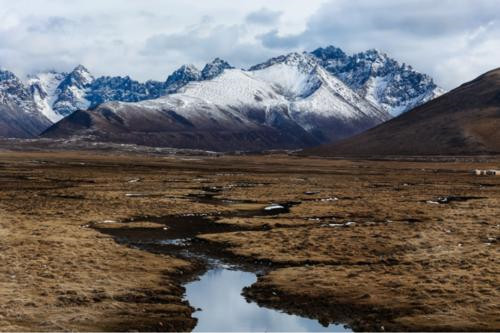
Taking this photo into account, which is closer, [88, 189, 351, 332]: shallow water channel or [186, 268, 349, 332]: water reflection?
[186, 268, 349, 332]: water reflection

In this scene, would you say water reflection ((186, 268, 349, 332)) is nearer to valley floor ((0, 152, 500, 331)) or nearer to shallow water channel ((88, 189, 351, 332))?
shallow water channel ((88, 189, 351, 332))

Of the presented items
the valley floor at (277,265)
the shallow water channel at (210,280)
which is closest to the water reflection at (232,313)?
the shallow water channel at (210,280)

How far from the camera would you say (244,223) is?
160 feet

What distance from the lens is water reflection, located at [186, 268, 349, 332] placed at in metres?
21.8

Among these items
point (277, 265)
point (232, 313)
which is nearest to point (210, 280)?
point (277, 265)

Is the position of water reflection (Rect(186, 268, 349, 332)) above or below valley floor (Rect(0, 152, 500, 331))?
below

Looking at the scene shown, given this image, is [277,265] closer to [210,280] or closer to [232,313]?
[210,280]

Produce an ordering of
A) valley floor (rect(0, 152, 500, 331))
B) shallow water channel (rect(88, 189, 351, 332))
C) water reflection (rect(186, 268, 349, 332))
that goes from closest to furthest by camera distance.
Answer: water reflection (rect(186, 268, 349, 332))
valley floor (rect(0, 152, 500, 331))
shallow water channel (rect(88, 189, 351, 332))

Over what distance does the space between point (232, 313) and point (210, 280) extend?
5.68 meters

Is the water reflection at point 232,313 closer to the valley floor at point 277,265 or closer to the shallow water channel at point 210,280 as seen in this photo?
the shallow water channel at point 210,280

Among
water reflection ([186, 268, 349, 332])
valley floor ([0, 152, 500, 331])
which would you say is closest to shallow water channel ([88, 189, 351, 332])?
water reflection ([186, 268, 349, 332])

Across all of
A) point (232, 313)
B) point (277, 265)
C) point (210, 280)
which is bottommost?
point (232, 313)

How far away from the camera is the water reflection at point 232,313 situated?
21.8 metres

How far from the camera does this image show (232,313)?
23.5 meters
